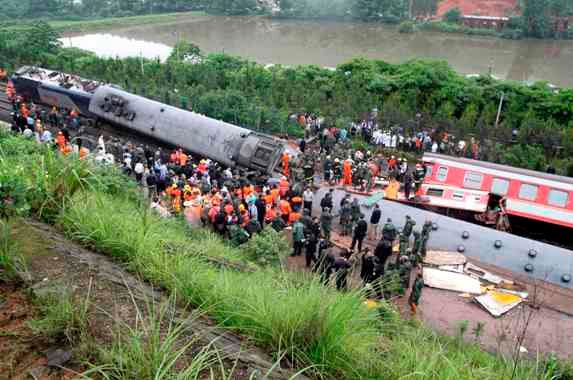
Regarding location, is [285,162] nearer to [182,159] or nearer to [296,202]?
[296,202]

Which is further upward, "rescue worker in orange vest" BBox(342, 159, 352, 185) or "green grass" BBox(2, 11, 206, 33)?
"green grass" BBox(2, 11, 206, 33)

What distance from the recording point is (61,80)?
21.3 meters

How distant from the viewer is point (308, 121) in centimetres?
2261

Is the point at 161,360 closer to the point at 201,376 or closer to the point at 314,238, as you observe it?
the point at 201,376

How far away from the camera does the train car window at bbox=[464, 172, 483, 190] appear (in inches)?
561

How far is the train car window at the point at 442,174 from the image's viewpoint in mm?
14710

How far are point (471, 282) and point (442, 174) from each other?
16.1 feet

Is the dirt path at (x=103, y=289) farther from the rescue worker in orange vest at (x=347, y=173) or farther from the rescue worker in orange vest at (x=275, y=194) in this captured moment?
the rescue worker in orange vest at (x=347, y=173)

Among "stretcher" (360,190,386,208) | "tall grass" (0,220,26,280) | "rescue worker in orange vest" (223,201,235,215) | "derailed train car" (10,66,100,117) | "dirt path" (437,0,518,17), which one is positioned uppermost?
"dirt path" (437,0,518,17)

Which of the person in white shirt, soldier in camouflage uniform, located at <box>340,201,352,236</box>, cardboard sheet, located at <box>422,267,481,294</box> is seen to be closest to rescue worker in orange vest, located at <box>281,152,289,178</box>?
the person in white shirt

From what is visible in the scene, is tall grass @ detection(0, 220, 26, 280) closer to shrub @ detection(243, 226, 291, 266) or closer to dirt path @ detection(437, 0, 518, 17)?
shrub @ detection(243, 226, 291, 266)

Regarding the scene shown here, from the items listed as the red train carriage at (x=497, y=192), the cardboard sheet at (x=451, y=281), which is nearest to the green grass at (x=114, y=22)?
the red train carriage at (x=497, y=192)

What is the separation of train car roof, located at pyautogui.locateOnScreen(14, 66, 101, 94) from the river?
50.0ft

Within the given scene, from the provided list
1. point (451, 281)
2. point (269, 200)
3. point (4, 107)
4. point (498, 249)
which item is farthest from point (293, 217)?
point (4, 107)
